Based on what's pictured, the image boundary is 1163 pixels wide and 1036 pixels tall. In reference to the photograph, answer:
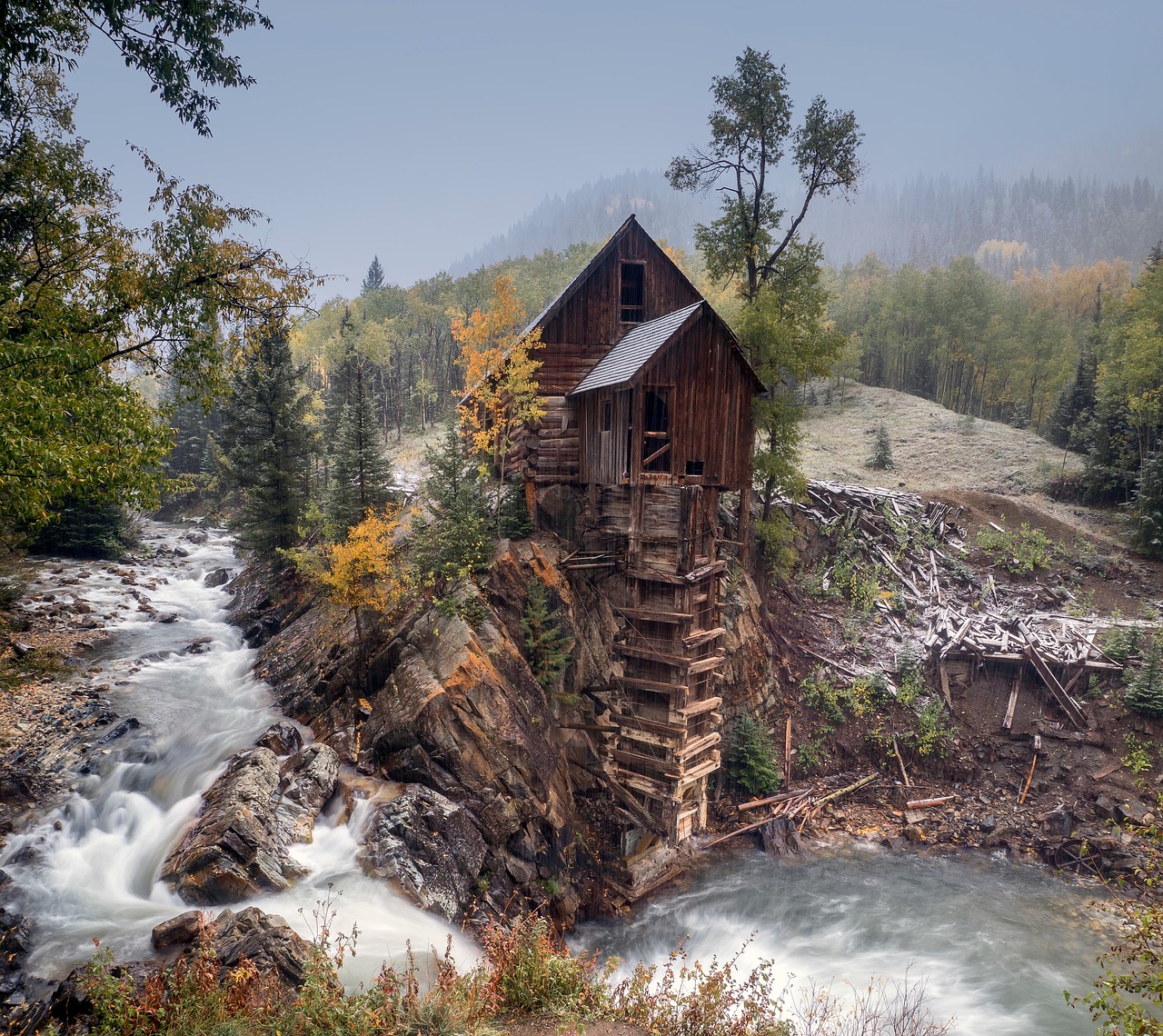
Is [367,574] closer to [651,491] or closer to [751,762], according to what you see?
[651,491]

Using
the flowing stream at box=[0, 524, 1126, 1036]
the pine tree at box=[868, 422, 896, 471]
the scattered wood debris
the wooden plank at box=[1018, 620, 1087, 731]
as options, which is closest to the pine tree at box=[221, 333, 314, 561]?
the flowing stream at box=[0, 524, 1126, 1036]

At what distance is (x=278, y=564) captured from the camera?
2673 centimetres

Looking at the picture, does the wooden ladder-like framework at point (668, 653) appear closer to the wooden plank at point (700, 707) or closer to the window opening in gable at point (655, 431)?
the wooden plank at point (700, 707)

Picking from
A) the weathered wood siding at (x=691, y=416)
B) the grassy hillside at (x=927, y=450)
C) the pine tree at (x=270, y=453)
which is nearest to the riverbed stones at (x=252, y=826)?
the weathered wood siding at (x=691, y=416)

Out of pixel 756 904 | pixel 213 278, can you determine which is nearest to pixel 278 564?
pixel 213 278

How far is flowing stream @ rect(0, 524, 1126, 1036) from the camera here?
11523 millimetres

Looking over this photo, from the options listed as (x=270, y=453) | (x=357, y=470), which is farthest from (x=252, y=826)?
(x=270, y=453)

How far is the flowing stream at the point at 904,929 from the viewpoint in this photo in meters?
14.4

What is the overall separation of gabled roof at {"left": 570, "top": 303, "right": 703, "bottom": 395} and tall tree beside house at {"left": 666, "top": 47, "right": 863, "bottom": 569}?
4618mm

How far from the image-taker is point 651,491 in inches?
755

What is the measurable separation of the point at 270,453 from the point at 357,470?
5.40m

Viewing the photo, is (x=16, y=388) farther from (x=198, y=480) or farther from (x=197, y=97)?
(x=198, y=480)

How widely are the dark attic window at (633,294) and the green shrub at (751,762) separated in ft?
49.5

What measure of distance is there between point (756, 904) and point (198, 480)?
5014cm
